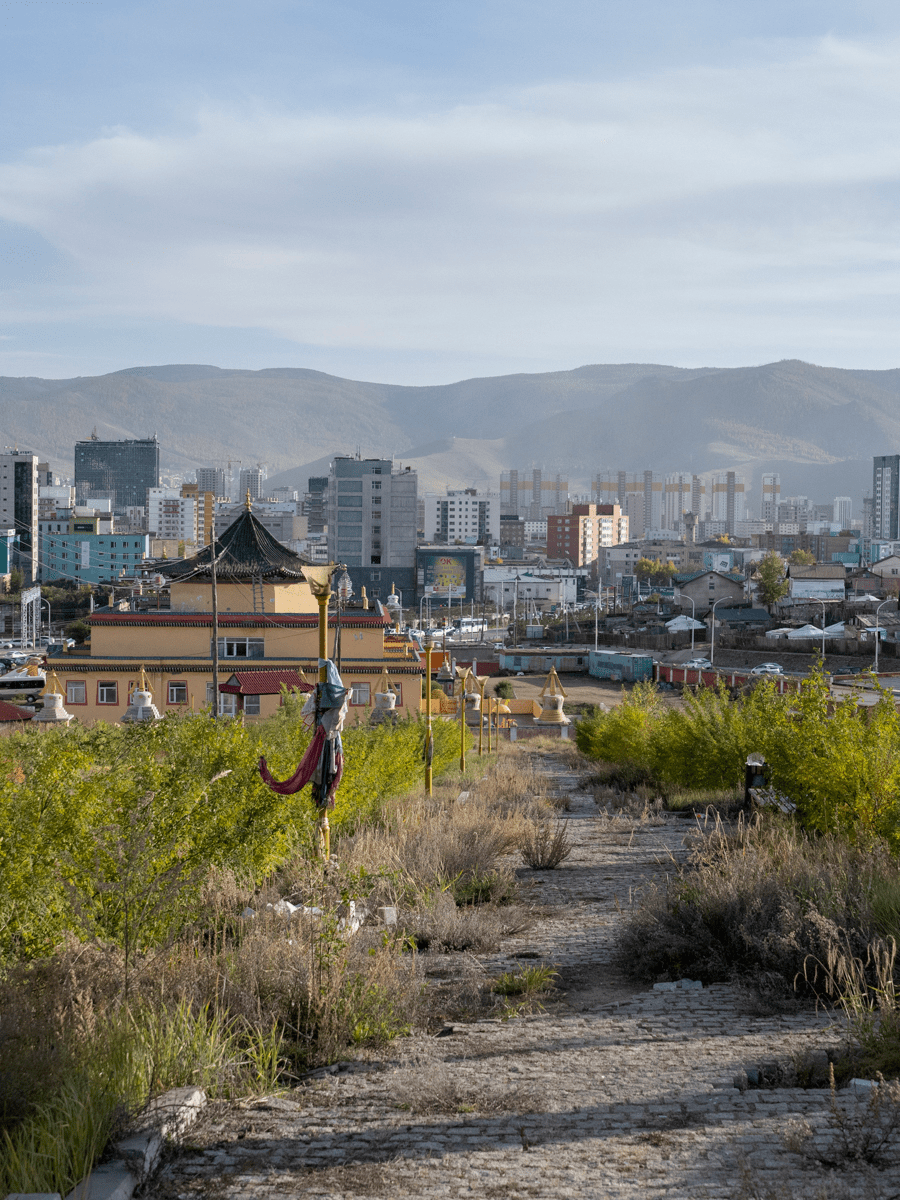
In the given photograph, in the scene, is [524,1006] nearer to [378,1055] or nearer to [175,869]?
[378,1055]

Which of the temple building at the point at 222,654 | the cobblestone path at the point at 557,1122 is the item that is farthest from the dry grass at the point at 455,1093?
the temple building at the point at 222,654

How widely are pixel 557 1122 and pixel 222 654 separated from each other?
3202 cm

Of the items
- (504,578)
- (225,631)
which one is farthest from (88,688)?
(504,578)

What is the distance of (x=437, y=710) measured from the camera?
3666 centimetres

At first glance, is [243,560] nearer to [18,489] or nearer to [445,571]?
[445,571]

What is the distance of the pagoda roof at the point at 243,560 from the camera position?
37438mm

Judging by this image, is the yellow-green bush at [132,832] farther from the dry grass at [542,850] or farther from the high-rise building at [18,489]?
the high-rise building at [18,489]

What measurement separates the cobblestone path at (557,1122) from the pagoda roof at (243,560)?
30202 mm

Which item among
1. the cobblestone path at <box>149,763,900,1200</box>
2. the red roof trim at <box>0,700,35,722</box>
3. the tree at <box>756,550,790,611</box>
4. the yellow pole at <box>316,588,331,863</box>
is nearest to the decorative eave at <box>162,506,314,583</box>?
the red roof trim at <box>0,700,35,722</box>

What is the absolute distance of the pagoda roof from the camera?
37438mm

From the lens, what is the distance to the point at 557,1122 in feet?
18.8

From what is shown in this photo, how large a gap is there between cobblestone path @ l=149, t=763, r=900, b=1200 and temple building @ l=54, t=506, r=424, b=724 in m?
27.5

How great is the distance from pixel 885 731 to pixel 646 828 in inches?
260

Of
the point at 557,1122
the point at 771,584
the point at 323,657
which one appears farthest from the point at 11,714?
the point at 771,584
